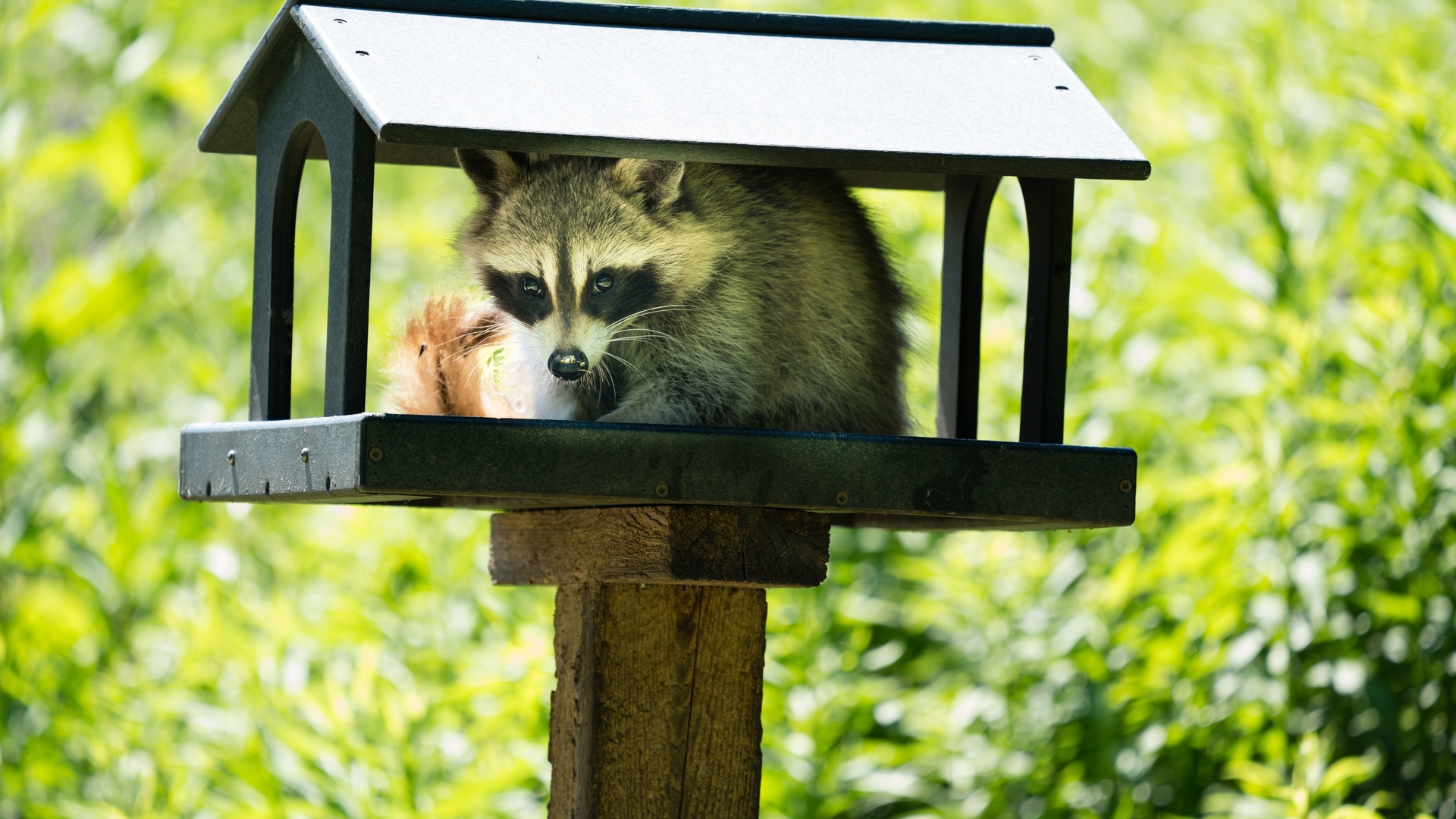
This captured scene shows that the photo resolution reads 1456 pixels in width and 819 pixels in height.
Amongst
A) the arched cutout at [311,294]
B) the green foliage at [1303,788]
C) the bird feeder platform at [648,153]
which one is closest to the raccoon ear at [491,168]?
the bird feeder platform at [648,153]

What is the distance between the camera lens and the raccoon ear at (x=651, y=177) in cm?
259

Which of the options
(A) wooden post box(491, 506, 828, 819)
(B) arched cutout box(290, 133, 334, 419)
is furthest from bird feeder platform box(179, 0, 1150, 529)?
(B) arched cutout box(290, 133, 334, 419)

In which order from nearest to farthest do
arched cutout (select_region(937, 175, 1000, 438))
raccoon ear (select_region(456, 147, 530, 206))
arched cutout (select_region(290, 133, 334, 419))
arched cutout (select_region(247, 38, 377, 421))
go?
arched cutout (select_region(247, 38, 377, 421)) < raccoon ear (select_region(456, 147, 530, 206)) < arched cutout (select_region(937, 175, 1000, 438)) < arched cutout (select_region(290, 133, 334, 419))

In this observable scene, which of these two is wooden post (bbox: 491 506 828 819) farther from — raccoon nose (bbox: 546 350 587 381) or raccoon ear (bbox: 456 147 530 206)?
raccoon ear (bbox: 456 147 530 206)

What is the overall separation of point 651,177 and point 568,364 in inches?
15.6

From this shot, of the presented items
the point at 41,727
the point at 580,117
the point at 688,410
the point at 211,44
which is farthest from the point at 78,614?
the point at 580,117

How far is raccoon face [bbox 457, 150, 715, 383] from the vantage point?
8.29 ft

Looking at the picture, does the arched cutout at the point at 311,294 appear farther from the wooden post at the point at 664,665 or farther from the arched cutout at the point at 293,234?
the wooden post at the point at 664,665

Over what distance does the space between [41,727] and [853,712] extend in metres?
2.51

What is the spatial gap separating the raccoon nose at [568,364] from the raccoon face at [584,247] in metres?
0.05

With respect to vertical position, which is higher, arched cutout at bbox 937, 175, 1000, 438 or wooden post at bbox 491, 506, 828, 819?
arched cutout at bbox 937, 175, 1000, 438

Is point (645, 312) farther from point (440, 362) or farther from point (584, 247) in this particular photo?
point (440, 362)

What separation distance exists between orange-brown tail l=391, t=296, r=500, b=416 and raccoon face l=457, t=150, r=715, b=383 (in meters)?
0.16

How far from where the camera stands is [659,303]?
2.62m
